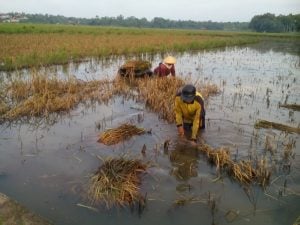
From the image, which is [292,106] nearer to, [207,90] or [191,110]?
[207,90]

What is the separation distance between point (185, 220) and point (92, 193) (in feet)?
4.24

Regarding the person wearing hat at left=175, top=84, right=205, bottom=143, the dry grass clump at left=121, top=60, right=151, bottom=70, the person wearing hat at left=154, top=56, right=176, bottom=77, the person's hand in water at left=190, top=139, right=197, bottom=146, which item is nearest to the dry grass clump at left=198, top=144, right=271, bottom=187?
the person's hand in water at left=190, top=139, right=197, bottom=146

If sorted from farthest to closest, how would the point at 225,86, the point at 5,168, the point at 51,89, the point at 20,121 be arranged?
the point at 225,86, the point at 51,89, the point at 20,121, the point at 5,168

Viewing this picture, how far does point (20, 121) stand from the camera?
24.1ft

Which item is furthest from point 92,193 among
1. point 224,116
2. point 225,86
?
point 225,86

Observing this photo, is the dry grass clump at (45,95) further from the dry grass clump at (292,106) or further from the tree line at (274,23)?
the tree line at (274,23)

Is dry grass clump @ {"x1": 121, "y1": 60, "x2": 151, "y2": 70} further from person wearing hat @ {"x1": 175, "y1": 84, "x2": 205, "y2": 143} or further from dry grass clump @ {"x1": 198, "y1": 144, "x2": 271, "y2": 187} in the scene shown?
dry grass clump @ {"x1": 198, "y1": 144, "x2": 271, "y2": 187}

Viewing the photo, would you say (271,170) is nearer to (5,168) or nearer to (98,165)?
(98,165)

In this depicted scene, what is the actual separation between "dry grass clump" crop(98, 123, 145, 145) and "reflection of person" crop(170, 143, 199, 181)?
1.03 m

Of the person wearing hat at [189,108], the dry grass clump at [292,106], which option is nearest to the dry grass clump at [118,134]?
the person wearing hat at [189,108]

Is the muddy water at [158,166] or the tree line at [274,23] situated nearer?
the muddy water at [158,166]

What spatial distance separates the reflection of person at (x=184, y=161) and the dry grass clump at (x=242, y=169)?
37 centimetres

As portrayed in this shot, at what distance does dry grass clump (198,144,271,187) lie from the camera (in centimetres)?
486

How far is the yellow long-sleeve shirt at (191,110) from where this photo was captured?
589cm
